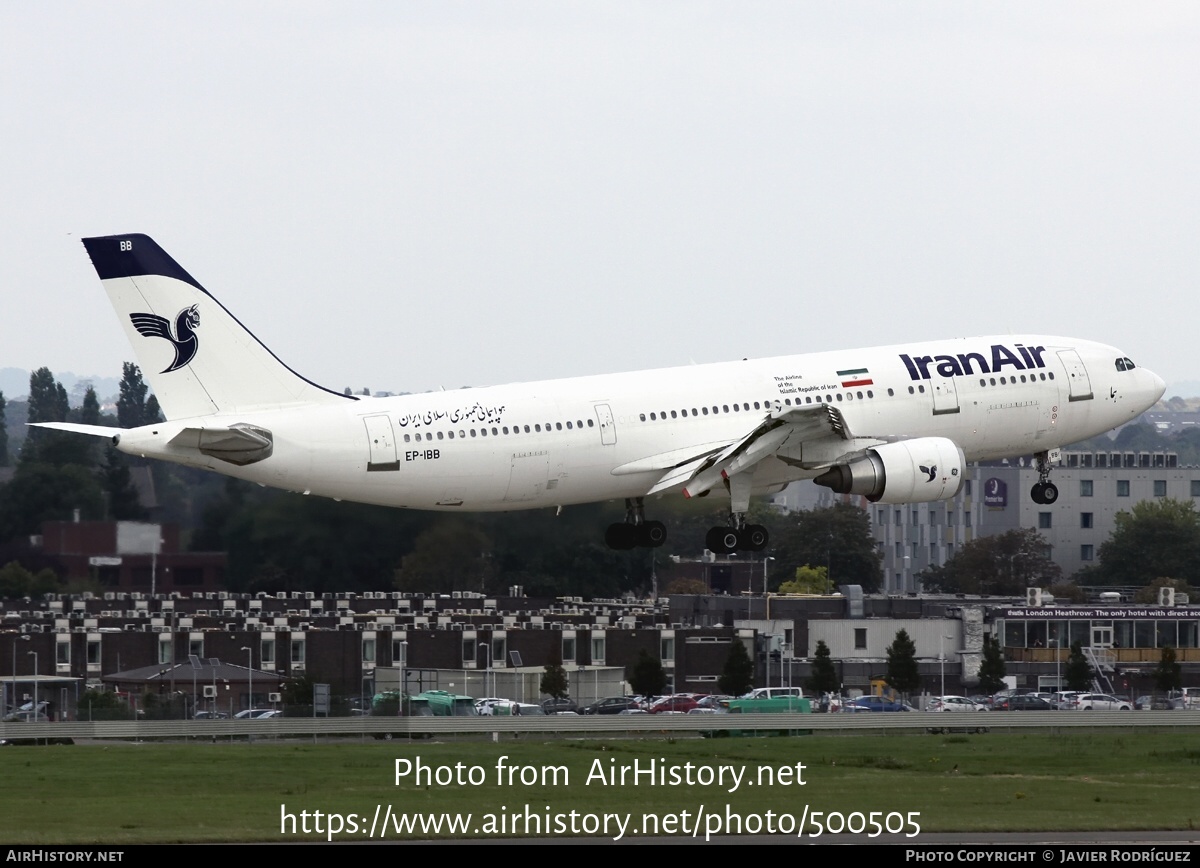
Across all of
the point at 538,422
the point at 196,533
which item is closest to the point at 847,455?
the point at 538,422

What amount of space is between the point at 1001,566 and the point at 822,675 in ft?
174

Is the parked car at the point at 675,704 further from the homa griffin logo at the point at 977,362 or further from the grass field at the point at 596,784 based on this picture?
the homa griffin logo at the point at 977,362

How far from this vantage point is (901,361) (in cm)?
5772

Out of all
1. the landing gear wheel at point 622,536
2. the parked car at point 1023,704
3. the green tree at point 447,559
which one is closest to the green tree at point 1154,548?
the parked car at point 1023,704

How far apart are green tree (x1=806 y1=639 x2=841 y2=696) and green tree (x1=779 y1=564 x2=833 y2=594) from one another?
36028 mm

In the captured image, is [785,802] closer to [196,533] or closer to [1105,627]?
[196,533]

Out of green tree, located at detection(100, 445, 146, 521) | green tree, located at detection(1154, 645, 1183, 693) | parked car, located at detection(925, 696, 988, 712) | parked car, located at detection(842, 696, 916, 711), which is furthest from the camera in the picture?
green tree, located at detection(1154, 645, 1183, 693)

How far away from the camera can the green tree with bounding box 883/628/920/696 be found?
321 ft

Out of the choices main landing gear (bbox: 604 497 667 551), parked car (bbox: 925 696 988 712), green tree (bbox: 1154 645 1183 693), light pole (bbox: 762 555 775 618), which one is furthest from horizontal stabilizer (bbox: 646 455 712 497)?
light pole (bbox: 762 555 775 618)

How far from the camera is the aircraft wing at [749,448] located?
53906mm

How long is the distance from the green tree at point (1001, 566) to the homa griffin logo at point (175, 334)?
339 ft

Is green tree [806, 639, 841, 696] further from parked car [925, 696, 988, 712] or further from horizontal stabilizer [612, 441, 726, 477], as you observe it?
horizontal stabilizer [612, 441, 726, 477]

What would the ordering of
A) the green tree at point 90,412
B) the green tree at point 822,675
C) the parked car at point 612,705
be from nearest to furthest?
1. the parked car at point 612,705
2. the green tree at point 822,675
3. the green tree at point 90,412

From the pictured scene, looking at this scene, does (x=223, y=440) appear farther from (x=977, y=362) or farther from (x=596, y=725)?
(x=596, y=725)
